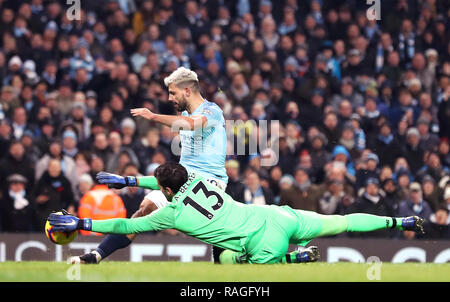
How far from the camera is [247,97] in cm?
1764

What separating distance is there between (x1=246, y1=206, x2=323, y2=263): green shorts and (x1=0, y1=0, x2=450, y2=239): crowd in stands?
4.59 meters

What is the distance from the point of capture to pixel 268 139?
1661cm

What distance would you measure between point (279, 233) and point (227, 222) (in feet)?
1.86

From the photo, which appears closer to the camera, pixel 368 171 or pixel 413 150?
pixel 368 171

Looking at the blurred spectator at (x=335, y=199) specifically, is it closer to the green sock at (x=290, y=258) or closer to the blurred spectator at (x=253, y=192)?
the blurred spectator at (x=253, y=192)

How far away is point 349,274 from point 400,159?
7183mm

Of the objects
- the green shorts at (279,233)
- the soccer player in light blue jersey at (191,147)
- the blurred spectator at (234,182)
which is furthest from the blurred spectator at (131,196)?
the green shorts at (279,233)

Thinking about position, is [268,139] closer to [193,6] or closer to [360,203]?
[360,203]

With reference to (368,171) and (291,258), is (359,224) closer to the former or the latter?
(291,258)

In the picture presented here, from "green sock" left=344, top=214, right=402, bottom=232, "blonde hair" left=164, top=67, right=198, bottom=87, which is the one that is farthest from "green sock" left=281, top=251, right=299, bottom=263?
"blonde hair" left=164, top=67, right=198, bottom=87

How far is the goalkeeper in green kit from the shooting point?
376 inches

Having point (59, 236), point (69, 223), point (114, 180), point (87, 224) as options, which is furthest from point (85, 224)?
point (114, 180)

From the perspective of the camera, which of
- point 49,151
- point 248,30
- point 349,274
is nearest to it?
point 349,274
